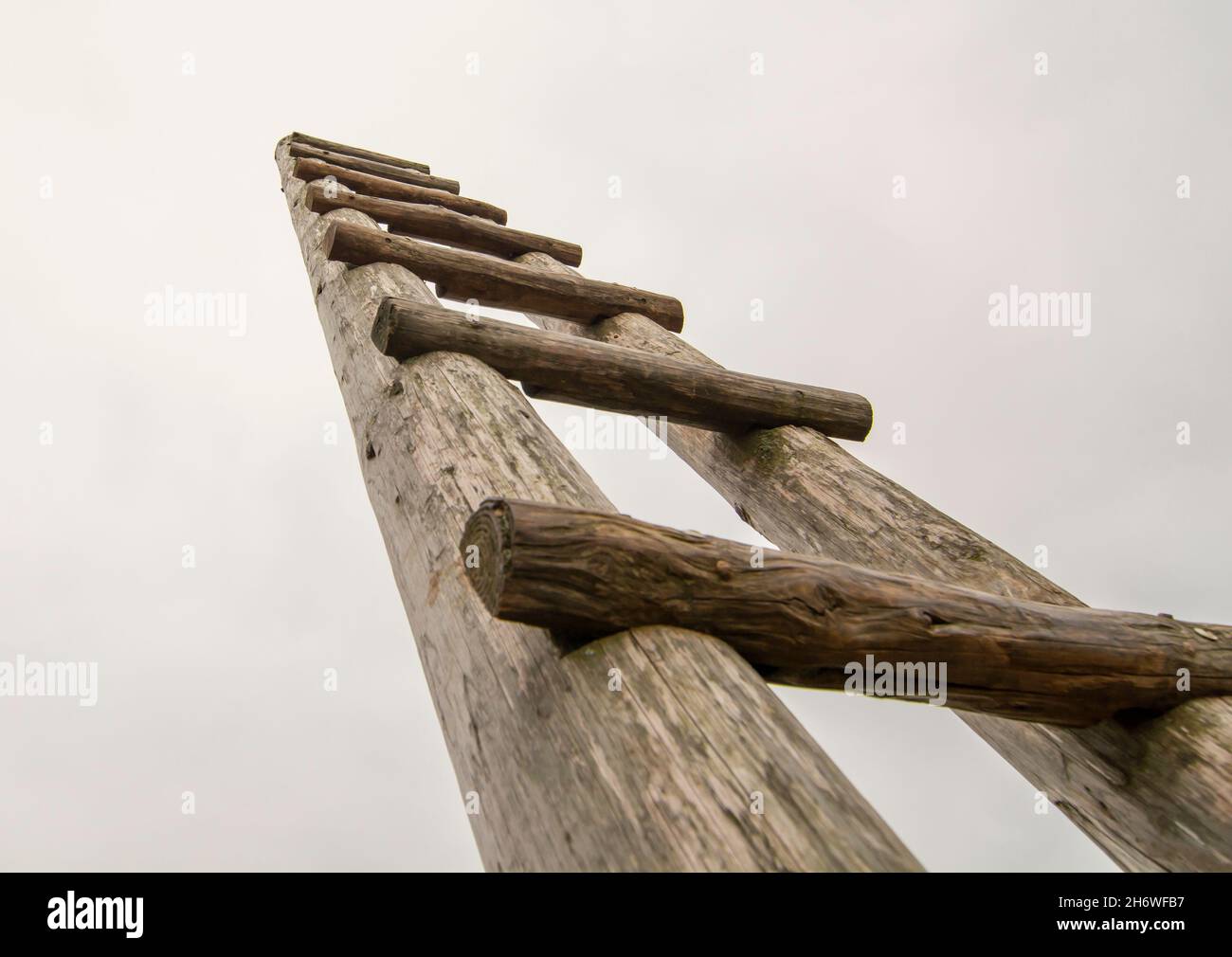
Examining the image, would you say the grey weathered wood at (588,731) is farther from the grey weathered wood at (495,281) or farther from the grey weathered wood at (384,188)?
the grey weathered wood at (384,188)

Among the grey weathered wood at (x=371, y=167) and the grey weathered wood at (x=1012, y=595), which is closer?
the grey weathered wood at (x=1012, y=595)

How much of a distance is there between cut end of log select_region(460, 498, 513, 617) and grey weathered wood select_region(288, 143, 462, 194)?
3.49 metres

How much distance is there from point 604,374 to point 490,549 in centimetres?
104

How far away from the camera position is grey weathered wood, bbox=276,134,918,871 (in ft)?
2.84

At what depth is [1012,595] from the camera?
66.9 inches

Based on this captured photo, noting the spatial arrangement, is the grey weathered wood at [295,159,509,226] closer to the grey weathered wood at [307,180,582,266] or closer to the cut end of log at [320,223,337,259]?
the grey weathered wood at [307,180,582,266]

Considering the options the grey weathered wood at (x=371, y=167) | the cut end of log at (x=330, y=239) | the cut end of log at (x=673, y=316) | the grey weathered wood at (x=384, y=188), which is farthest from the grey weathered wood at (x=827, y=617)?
the grey weathered wood at (x=371, y=167)

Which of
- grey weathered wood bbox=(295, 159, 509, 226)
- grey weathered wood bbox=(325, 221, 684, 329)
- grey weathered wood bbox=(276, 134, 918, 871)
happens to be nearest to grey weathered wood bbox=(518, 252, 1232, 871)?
grey weathered wood bbox=(325, 221, 684, 329)

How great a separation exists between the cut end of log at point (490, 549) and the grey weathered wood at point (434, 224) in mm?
2569

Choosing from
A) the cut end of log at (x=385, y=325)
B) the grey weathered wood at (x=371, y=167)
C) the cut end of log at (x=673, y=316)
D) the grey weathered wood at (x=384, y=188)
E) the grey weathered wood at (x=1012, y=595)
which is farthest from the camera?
the grey weathered wood at (x=371, y=167)

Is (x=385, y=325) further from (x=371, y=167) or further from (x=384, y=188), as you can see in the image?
(x=371, y=167)

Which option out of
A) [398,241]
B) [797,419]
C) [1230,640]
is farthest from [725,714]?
[398,241]

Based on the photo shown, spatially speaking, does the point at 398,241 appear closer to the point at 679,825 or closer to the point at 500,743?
the point at 500,743

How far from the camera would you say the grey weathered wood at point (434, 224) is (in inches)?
130
